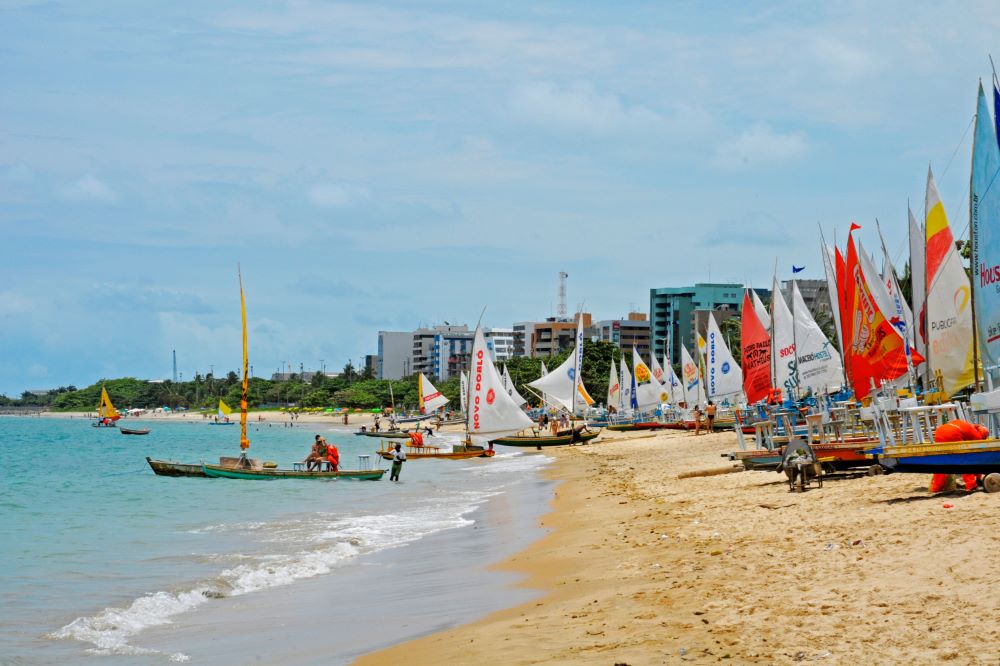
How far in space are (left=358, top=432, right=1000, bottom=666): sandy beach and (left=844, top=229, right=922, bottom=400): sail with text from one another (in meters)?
8.11

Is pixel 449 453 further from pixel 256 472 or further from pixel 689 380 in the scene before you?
pixel 689 380

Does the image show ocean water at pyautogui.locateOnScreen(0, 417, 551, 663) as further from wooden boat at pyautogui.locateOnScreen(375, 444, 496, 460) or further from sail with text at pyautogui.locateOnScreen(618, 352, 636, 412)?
sail with text at pyautogui.locateOnScreen(618, 352, 636, 412)

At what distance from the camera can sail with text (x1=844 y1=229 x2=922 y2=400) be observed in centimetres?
2700

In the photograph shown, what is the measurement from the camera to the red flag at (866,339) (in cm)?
2698

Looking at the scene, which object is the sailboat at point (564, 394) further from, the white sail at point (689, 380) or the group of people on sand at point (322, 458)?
the group of people on sand at point (322, 458)

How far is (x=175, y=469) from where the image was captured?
145 feet

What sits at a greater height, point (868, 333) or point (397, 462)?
point (868, 333)

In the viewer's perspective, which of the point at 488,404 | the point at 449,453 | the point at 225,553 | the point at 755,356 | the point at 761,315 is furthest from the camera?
the point at 449,453

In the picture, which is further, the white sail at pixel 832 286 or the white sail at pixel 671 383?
Result: the white sail at pixel 671 383

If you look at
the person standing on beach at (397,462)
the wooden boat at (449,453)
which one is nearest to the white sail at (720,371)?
the wooden boat at (449,453)

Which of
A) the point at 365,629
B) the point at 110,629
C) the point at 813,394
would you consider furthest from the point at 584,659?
the point at 813,394

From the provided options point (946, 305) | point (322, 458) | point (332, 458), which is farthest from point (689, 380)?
point (946, 305)

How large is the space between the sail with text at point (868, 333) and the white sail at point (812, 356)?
6861mm

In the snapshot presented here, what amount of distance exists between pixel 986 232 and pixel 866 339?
977 cm
